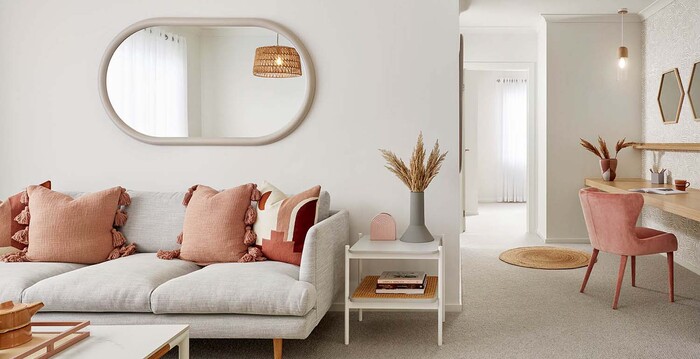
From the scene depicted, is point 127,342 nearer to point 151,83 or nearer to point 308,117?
point 308,117

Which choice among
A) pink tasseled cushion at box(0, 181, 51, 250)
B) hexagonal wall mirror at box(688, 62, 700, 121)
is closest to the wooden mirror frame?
pink tasseled cushion at box(0, 181, 51, 250)

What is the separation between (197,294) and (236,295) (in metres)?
0.18

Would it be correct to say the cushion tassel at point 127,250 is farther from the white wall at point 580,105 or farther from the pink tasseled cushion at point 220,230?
the white wall at point 580,105

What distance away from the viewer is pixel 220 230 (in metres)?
3.29

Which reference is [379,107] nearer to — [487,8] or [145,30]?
[145,30]

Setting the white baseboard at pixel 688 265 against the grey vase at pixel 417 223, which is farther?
the white baseboard at pixel 688 265

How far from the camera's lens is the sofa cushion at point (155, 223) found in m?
3.54

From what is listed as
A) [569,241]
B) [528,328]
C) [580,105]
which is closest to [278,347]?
[528,328]

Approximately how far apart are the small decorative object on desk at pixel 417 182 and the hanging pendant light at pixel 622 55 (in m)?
3.55

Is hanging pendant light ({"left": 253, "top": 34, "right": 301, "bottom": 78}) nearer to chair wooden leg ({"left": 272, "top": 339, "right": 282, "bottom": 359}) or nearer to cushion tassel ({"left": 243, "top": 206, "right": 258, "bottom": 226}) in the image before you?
cushion tassel ({"left": 243, "top": 206, "right": 258, "bottom": 226})

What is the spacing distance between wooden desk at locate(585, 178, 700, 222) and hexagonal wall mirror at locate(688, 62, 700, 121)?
0.64 meters

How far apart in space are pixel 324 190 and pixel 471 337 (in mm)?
1196

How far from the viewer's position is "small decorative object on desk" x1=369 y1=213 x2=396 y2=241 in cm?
350

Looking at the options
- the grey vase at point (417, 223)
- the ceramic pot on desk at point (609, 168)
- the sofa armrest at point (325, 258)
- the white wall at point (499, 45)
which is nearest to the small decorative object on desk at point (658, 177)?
the ceramic pot on desk at point (609, 168)
